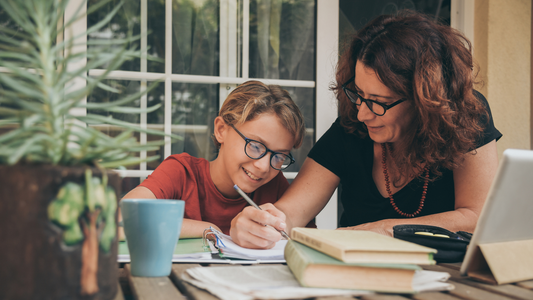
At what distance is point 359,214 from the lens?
1494 mm

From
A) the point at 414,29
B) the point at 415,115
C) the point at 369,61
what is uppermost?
the point at 414,29

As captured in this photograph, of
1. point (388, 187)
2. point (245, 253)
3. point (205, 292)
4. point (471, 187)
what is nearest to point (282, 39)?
point (388, 187)

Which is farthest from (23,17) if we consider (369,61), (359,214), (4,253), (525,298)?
(359,214)

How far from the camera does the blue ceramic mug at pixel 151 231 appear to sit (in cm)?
61

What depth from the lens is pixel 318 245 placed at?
0.64m

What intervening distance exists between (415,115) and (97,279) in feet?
3.78

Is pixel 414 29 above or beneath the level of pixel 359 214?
above

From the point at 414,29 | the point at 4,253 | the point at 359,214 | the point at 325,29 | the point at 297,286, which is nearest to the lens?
the point at 4,253

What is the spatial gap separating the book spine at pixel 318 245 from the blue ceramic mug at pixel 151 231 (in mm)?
221

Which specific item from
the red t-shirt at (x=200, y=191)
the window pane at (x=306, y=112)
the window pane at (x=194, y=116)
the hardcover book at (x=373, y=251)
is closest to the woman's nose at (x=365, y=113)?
the red t-shirt at (x=200, y=191)

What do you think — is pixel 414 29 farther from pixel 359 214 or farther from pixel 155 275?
pixel 155 275

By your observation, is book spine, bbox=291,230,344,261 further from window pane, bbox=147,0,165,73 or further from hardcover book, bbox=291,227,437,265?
window pane, bbox=147,0,165,73

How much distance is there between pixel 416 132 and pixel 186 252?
90cm

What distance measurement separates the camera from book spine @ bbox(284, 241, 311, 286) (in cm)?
57
